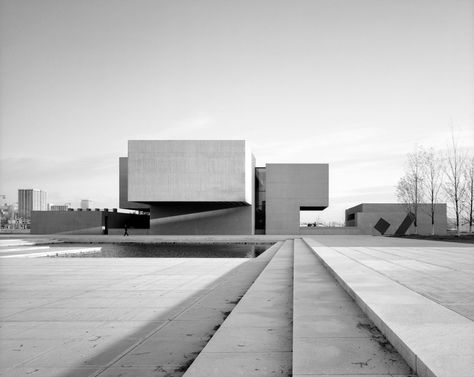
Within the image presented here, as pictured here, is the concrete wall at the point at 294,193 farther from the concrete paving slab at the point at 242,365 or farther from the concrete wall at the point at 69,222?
the concrete paving slab at the point at 242,365

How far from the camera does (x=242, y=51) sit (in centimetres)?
1327

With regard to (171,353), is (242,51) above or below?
above

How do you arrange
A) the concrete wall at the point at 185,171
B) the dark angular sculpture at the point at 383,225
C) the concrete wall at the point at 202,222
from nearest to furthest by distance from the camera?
Answer: the concrete wall at the point at 185,171 < the dark angular sculpture at the point at 383,225 < the concrete wall at the point at 202,222

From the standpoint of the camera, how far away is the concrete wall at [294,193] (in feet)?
136

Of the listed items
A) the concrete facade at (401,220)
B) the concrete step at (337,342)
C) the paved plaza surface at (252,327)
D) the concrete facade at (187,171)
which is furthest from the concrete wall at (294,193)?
the concrete step at (337,342)

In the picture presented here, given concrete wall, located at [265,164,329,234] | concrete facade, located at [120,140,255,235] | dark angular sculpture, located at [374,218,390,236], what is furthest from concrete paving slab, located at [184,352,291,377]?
dark angular sculpture, located at [374,218,390,236]

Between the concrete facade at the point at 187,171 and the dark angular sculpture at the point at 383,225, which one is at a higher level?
the concrete facade at the point at 187,171

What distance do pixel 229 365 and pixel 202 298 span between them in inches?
149

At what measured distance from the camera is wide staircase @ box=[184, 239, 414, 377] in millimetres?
2914

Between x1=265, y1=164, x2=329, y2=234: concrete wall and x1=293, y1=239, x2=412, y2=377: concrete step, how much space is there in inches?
1425

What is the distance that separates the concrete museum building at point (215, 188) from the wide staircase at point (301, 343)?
30570mm

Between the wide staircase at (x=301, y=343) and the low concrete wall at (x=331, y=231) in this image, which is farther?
the low concrete wall at (x=331, y=231)

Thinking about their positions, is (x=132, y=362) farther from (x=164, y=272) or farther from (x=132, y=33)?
(x=132, y=33)

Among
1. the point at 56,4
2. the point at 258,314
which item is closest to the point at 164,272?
the point at 258,314
